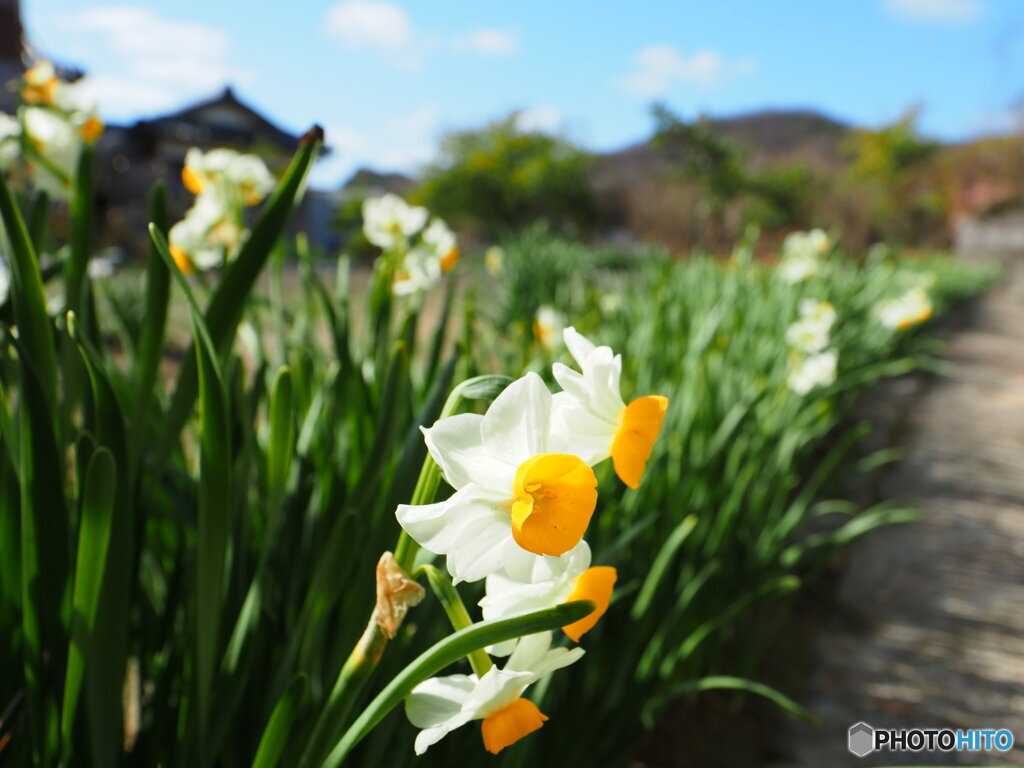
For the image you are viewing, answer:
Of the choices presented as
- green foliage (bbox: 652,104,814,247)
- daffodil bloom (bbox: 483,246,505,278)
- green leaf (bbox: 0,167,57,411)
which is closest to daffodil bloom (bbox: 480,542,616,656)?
green leaf (bbox: 0,167,57,411)

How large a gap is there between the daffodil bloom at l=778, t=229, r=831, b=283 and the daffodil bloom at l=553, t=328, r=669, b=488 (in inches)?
98.4

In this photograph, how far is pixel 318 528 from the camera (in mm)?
722

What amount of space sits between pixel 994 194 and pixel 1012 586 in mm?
18484

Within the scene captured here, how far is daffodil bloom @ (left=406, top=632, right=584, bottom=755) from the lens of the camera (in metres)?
0.36

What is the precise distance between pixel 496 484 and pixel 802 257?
275cm

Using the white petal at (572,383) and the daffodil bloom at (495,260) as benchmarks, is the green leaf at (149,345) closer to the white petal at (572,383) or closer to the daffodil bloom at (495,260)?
the white petal at (572,383)

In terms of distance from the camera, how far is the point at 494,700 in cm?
37

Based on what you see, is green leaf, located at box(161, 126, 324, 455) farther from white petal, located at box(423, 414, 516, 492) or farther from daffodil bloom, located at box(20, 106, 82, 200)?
daffodil bloom, located at box(20, 106, 82, 200)

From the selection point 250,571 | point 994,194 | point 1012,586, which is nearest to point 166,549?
point 250,571

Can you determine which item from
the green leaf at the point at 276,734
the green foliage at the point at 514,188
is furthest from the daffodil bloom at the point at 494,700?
the green foliage at the point at 514,188

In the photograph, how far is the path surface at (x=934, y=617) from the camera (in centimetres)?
137

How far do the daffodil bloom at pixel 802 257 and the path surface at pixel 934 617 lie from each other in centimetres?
72

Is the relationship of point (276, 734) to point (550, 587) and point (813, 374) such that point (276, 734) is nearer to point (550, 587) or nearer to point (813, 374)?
point (550, 587)

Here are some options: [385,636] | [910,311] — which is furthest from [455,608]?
[910,311]
